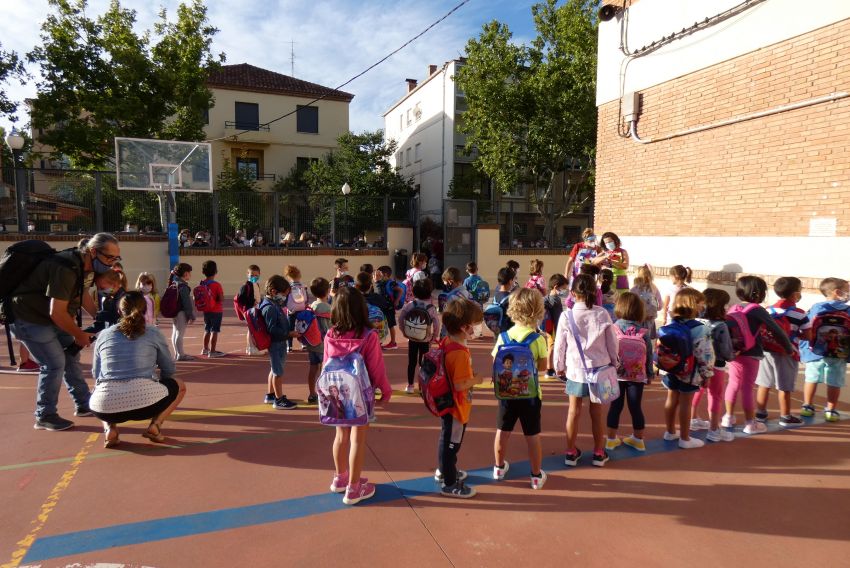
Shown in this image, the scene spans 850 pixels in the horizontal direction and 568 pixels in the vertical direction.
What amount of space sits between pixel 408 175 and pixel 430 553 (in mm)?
37292

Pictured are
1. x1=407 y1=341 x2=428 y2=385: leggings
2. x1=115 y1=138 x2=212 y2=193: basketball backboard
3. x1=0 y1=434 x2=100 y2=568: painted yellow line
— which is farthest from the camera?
x1=115 y1=138 x2=212 y2=193: basketball backboard

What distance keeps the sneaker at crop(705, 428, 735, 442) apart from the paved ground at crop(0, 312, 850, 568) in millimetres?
137

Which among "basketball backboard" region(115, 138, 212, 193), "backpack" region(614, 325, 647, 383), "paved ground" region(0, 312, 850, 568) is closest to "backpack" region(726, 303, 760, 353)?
"paved ground" region(0, 312, 850, 568)

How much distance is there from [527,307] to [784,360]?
3252 millimetres

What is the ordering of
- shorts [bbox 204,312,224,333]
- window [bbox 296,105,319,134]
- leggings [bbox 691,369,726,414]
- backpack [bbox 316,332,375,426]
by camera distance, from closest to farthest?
backpack [bbox 316,332,375,426] < leggings [bbox 691,369,726,414] < shorts [bbox 204,312,224,333] < window [bbox 296,105,319,134]

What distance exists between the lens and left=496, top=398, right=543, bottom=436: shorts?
3.75 m

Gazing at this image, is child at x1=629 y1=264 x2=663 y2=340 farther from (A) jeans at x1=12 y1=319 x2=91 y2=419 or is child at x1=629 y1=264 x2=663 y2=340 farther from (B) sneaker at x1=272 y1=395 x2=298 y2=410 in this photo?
(A) jeans at x1=12 y1=319 x2=91 y2=419

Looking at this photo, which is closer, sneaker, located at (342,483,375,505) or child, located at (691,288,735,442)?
sneaker, located at (342,483,375,505)

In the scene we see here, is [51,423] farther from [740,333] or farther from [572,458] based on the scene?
[740,333]

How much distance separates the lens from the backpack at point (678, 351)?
4.40 metres

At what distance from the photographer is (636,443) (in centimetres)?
463

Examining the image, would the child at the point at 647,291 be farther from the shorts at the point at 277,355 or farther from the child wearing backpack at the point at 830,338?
the shorts at the point at 277,355

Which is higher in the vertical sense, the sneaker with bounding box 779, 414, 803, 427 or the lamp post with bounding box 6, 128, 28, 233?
the lamp post with bounding box 6, 128, 28, 233

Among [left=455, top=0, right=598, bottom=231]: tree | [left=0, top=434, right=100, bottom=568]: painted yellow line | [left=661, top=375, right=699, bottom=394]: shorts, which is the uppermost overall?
[left=455, top=0, right=598, bottom=231]: tree
